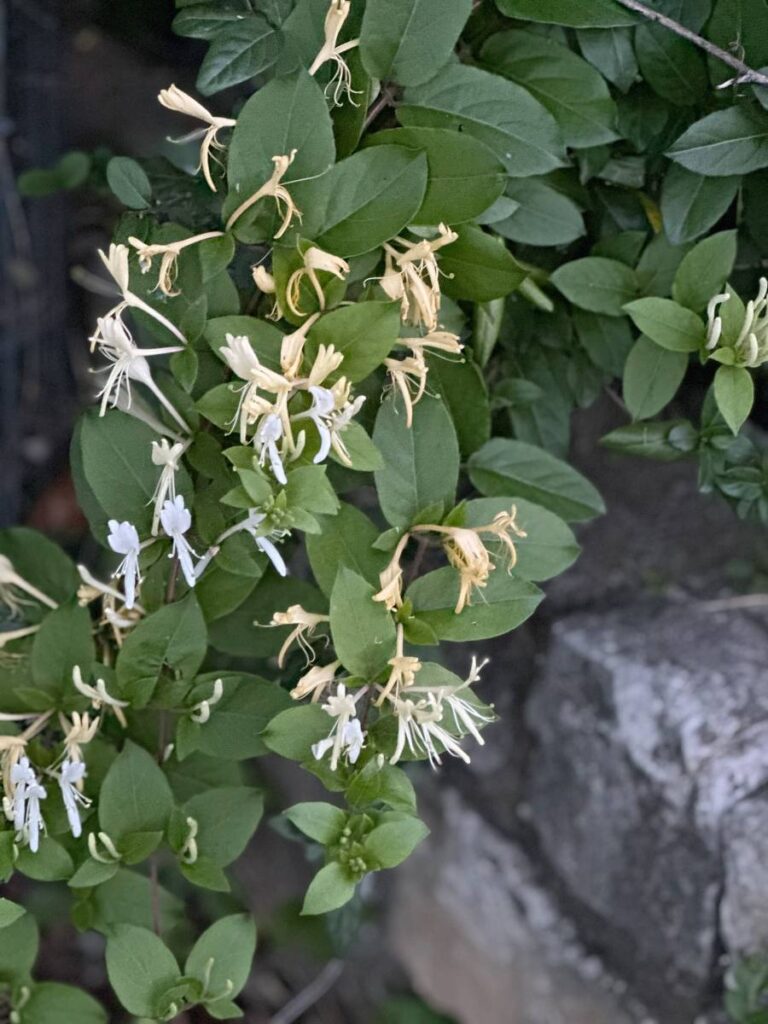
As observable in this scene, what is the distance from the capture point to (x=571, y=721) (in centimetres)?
95

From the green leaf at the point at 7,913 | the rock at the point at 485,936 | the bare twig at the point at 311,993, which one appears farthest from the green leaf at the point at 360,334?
the bare twig at the point at 311,993

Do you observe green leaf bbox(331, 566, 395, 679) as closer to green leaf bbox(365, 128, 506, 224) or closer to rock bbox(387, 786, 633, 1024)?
green leaf bbox(365, 128, 506, 224)

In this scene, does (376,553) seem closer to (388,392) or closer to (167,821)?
(388,392)

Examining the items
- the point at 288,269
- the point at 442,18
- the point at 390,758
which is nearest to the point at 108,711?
the point at 390,758

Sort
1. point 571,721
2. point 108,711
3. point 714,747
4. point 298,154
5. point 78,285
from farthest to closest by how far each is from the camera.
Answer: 1. point 78,285
2. point 571,721
3. point 714,747
4. point 108,711
5. point 298,154

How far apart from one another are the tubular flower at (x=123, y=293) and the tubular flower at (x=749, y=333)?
304mm

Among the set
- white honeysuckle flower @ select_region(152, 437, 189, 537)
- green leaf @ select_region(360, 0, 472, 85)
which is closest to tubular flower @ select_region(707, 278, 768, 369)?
green leaf @ select_region(360, 0, 472, 85)

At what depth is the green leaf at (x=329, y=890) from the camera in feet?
1.75

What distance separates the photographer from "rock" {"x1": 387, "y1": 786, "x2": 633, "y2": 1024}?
1028mm

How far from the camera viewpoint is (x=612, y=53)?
24.0 inches

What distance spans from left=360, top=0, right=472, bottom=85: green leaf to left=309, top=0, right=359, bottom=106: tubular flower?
0.04ft

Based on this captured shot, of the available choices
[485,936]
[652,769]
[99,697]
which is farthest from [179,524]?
[485,936]

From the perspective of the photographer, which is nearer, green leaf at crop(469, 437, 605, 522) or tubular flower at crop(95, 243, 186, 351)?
tubular flower at crop(95, 243, 186, 351)

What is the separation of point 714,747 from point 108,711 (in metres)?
0.50
